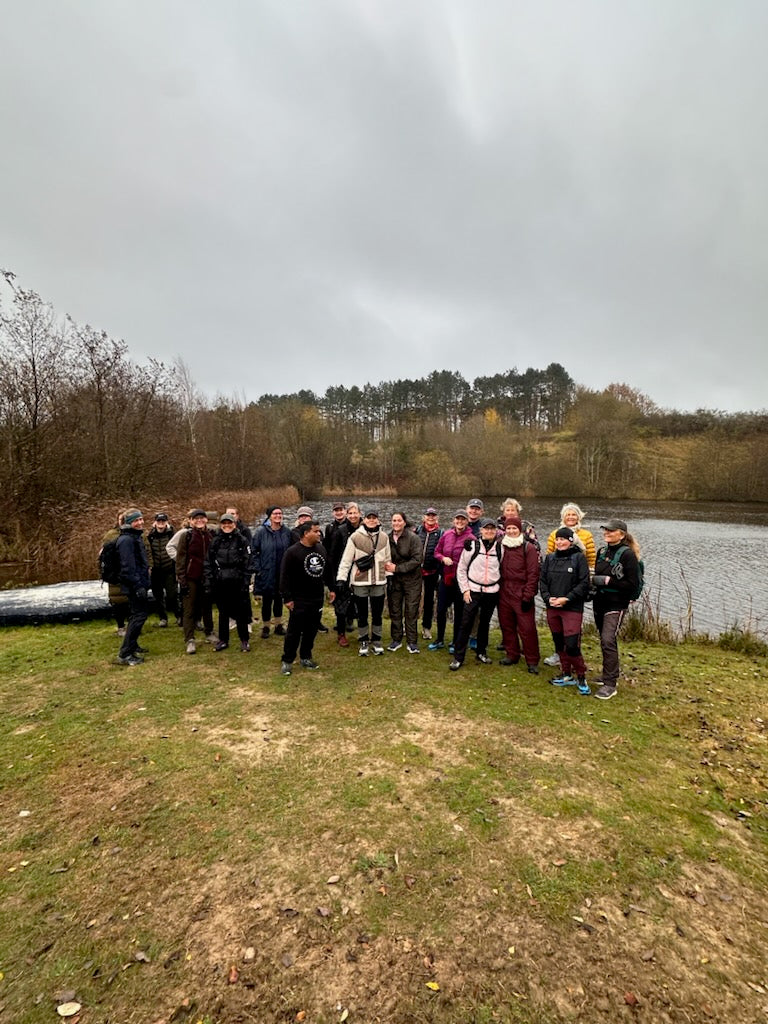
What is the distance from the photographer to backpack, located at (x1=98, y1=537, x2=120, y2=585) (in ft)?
22.8

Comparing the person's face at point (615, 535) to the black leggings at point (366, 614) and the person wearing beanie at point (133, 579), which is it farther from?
the person wearing beanie at point (133, 579)

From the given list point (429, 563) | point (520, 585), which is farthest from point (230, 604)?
point (520, 585)

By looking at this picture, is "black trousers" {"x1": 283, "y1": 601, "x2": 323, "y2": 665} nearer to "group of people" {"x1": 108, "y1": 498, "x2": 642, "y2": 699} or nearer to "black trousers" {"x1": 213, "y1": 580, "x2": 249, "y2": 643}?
"group of people" {"x1": 108, "y1": 498, "x2": 642, "y2": 699}

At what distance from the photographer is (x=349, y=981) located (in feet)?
8.38

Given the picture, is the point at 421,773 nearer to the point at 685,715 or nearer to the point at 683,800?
the point at 683,800

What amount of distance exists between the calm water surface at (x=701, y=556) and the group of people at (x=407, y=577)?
17.1 feet

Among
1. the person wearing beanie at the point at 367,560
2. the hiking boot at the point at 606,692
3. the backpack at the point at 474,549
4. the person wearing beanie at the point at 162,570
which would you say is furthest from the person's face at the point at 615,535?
the person wearing beanie at the point at 162,570

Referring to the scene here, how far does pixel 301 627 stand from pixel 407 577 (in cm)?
185

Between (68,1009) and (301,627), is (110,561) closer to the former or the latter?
(301,627)

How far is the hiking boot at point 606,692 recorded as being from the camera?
20.1 feet

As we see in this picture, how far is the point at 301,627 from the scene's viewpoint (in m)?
6.62

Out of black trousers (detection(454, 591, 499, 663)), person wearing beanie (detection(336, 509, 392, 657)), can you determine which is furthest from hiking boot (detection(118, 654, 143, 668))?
black trousers (detection(454, 591, 499, 663))

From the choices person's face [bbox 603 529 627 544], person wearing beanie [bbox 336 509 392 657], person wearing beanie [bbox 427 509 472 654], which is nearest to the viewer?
person's face [bbox 603 529 627 544]

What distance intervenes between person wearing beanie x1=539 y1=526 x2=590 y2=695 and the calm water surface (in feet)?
17.1
